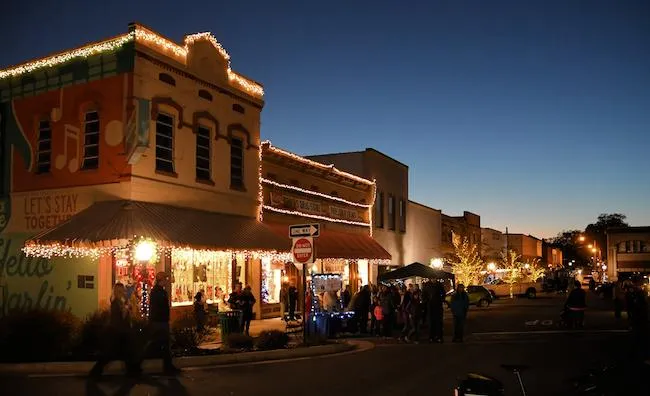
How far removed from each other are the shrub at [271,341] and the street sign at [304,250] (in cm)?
195

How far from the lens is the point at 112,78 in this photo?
66.7 feet

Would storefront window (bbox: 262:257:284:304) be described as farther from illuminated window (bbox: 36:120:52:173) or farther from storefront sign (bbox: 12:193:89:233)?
illuminated window (bbox: 36:120:52:173)

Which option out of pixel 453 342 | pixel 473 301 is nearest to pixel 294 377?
pixel 453 342

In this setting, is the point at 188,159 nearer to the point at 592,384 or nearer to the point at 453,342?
the point at 453,342

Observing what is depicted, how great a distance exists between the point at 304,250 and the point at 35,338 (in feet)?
20.0

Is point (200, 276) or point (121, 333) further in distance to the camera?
point (200, 276)

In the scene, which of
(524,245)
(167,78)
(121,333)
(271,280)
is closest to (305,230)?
(121,333)

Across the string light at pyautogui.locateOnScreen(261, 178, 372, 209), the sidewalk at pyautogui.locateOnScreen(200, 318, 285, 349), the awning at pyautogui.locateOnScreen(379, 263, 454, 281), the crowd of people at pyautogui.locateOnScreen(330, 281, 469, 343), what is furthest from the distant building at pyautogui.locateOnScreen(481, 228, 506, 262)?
the crowd of people at pyautogui.locateOnScreen(330, 281, 469, 343)

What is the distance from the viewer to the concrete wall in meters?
44.3

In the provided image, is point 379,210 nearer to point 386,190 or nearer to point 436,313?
point 386,190

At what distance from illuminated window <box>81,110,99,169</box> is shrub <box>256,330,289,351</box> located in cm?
790

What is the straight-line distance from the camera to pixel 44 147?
21.9 meters

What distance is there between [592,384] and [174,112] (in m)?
16.5

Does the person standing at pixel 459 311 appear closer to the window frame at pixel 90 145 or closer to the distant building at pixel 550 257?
the window frame at pixel 90 145
